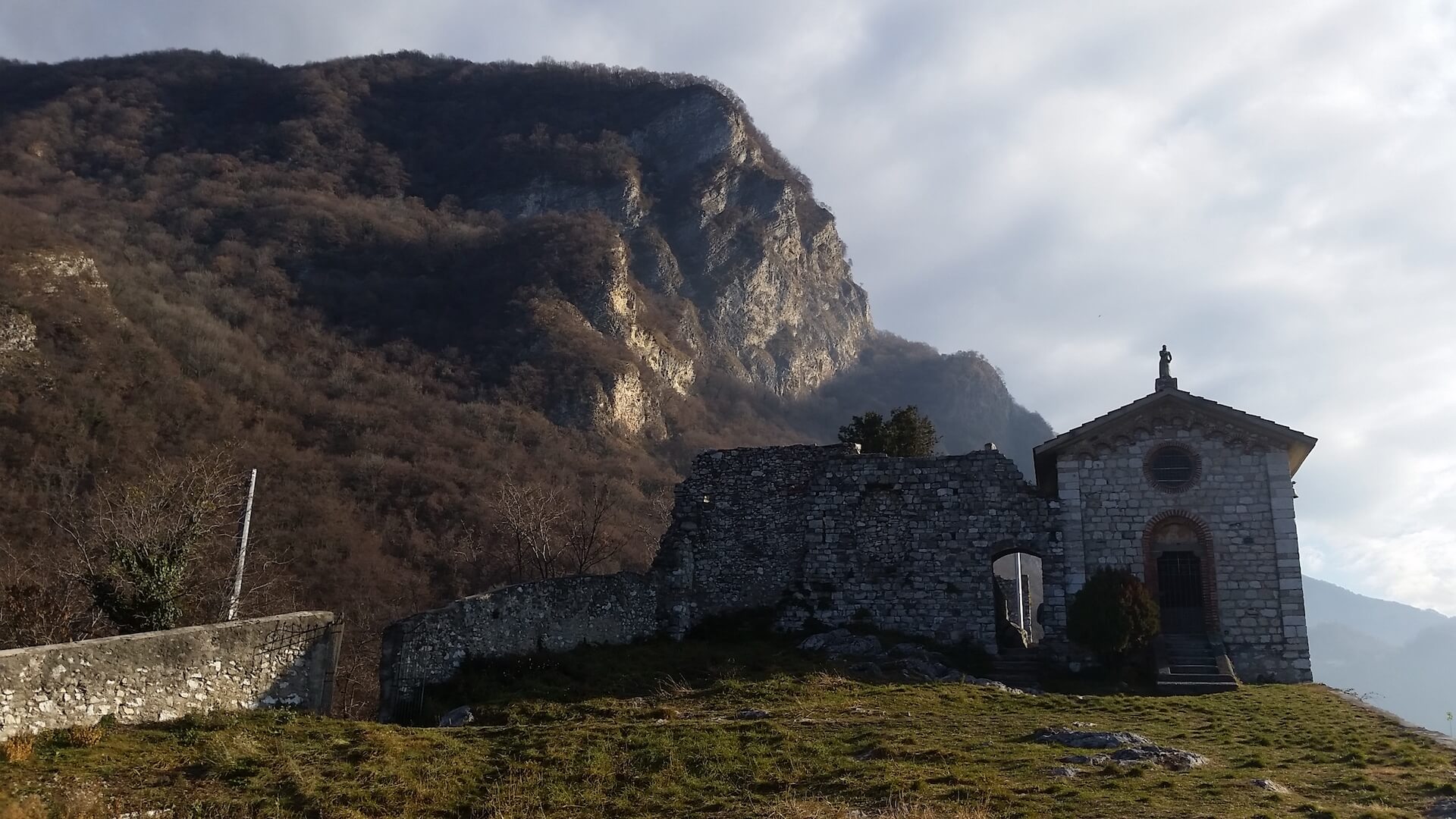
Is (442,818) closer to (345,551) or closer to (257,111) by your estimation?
(345,551)

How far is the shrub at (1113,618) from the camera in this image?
75.4ft

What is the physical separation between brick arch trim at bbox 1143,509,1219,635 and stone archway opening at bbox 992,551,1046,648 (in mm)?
A: 2531

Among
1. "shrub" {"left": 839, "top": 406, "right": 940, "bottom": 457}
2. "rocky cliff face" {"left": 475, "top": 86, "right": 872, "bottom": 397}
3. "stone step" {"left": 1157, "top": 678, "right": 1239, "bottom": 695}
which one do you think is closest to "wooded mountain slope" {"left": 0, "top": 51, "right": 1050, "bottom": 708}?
"rocky cliff face" {"left": 475, "top": 86, "right": 872, "bottom": 397}

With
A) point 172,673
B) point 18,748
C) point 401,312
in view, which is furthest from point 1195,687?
point 401,312

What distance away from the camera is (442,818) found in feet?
38.1

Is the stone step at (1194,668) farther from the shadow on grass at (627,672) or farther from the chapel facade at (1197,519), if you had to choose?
the shadow on grass at (627,672)

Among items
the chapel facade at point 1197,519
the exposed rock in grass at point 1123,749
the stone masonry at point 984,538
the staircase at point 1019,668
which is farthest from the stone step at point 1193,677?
the exposed rock in grass at point 1123,749

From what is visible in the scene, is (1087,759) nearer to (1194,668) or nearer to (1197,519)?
(1194,668)

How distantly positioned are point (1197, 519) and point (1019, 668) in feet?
18.8

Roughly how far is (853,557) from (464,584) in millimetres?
31949

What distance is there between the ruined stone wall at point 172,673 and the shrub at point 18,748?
0.14 metres

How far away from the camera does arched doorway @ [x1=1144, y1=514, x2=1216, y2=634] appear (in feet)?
78.6

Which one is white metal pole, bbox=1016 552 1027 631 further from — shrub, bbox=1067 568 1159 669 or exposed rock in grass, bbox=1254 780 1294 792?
exposed rock in grass, bbox=1254 780 1294 792

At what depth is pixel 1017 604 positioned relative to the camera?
3694 cm
